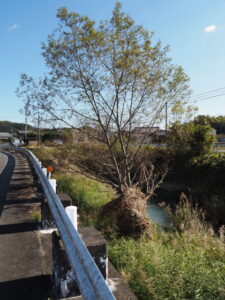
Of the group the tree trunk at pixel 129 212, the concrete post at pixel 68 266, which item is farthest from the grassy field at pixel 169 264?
the concrete post at pixel 68 266

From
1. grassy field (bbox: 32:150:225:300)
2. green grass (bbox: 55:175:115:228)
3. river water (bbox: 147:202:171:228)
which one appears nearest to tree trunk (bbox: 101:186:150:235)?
grassy field (bbox: 32:150:225:300)

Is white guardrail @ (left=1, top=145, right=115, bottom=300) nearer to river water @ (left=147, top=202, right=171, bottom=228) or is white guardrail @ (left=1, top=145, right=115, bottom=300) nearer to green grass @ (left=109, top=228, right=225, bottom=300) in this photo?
green grass @ (left=109, top=228, right=225, bottom=300)

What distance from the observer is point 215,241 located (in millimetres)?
6098

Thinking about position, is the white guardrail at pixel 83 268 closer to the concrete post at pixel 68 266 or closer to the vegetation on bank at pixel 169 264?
the concrete post at pixel 68 266

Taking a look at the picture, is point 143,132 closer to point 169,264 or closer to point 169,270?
point 169,264

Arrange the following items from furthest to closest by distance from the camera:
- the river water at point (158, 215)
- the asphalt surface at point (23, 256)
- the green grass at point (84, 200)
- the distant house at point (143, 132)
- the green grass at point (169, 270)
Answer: the river water at point (158, 215) → the distant house at point (143, 132) → the green grass at point (84, 200) → the green grass at point (169, 270) → the asphalt surface at point (23, 256)

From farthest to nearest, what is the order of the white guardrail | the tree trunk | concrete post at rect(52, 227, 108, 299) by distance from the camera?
1. the tree trunk
2. concrete post at rect(52, 227, 108, 299)
3. the white guardrail

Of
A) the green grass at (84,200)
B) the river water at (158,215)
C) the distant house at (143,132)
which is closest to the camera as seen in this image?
the green grass at (84,200)

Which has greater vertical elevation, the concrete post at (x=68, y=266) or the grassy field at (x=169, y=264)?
the concrete post at (x=68, y=266)

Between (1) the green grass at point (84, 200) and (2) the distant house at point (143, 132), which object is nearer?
(1) the green grass at point (84, 200)

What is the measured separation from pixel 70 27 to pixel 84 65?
1.26 m

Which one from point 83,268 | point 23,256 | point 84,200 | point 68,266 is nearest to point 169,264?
point 23,256

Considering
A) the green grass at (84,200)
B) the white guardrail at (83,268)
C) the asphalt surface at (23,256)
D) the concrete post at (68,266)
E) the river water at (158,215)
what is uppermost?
the white guardrail at (83,268)

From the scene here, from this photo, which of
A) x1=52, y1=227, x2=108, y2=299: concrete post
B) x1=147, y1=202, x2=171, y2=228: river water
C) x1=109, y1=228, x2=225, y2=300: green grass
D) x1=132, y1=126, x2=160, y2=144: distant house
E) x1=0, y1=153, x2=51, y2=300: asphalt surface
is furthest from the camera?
x1=147, y1=202, x2=171, y2=228: river water
